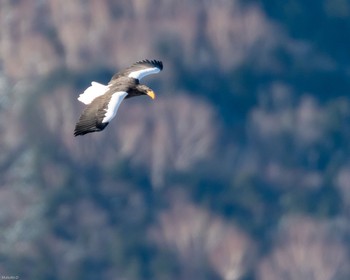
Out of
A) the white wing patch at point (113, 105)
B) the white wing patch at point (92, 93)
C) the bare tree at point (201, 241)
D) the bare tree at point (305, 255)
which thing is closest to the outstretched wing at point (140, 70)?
the white wing patch at point (92, 93)

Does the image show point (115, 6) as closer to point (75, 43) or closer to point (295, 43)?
point (75, 43)

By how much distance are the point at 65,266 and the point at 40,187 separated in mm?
4332

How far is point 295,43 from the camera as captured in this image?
90375mm

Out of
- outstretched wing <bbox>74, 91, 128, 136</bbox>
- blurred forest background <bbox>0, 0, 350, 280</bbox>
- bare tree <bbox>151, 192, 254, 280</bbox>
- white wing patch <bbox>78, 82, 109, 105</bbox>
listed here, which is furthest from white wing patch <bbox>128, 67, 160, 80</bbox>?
bare tree <bbox>151, 192, 254, 280</bbox>

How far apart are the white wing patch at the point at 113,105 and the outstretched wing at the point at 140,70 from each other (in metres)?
2.94

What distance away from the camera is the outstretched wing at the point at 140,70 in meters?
54.2

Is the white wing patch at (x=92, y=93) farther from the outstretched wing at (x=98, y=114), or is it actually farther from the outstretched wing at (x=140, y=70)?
the outstretched wing at (x=140, y=70)

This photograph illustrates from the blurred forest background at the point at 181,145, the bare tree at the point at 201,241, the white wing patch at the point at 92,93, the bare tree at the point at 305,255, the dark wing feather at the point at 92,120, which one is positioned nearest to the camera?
the dark wing feather at the point at 92,120

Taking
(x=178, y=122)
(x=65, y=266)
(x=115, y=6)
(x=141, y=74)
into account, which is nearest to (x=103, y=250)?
(x=65, y=266)

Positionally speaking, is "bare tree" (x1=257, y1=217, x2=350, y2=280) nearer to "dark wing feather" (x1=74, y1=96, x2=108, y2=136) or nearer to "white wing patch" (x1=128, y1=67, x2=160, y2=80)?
"white wing patch" (x1=128, y1=67, x2=160, y2=80)

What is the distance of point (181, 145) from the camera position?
281 feet

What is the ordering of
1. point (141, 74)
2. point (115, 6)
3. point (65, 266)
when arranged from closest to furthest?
point (141, 74) < point (65, 266) < point (115, 6)

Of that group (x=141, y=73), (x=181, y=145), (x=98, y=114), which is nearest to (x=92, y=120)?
(x=98, y=114)

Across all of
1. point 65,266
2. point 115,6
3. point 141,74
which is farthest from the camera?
point 115,6
